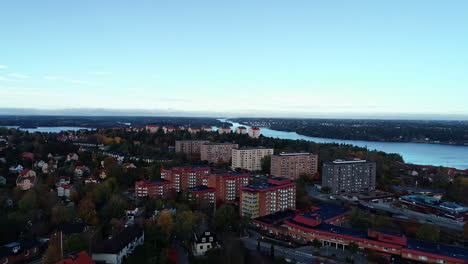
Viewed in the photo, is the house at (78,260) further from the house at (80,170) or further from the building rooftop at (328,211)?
the house at (80,170)

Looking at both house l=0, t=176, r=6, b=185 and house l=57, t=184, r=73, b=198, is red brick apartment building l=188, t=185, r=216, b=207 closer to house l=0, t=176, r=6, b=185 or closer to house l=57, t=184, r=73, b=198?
house l=57, t=184, r=73, b=198

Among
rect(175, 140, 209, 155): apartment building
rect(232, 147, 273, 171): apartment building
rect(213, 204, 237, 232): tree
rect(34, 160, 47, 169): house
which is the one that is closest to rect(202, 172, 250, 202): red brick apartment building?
rect(213, 204, 237, 232): tree

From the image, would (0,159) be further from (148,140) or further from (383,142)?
(383,142)

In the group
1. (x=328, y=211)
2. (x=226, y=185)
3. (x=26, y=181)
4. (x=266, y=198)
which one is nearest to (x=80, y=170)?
(x=26, y=181)

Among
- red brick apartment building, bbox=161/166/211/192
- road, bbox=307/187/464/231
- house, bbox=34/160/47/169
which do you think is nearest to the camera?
road, bbox=307/187/464/231

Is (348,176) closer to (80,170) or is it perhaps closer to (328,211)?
(328,211)
